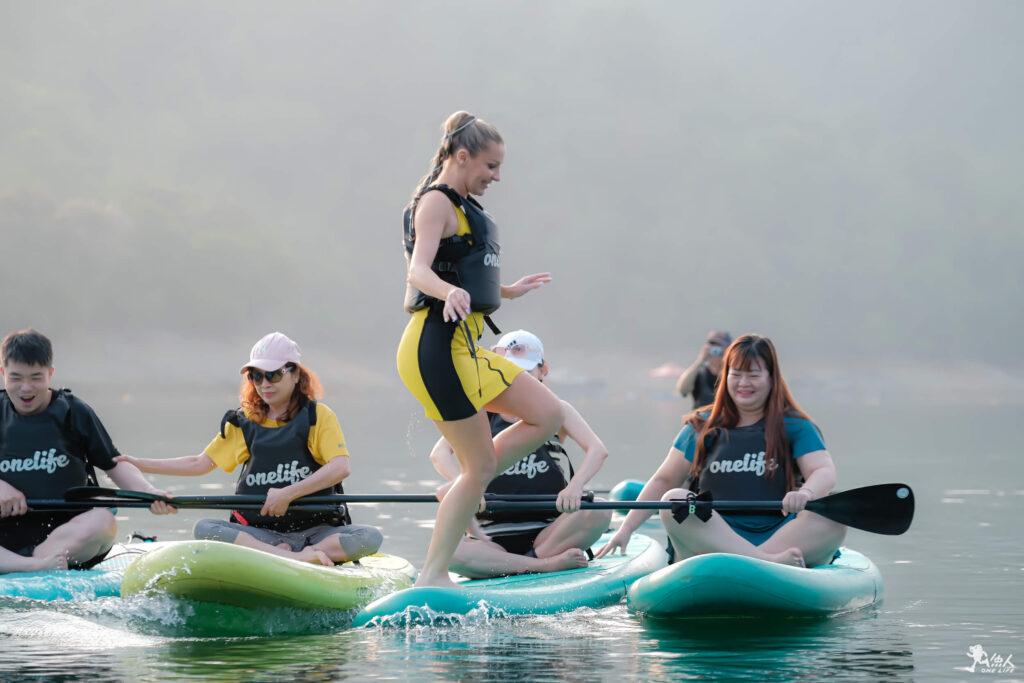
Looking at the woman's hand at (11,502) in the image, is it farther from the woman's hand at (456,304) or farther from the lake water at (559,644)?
Result: the woman's hand at (456,304)

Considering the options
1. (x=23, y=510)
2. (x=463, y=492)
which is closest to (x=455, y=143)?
(x=463, y=492)

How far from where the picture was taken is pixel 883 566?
8000 millimetres

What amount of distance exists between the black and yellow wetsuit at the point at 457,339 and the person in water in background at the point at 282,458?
4.22 ft

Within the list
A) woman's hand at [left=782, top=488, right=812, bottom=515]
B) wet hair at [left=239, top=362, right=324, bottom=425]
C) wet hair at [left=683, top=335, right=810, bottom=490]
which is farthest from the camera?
wet hair at [left=239, top=362, right=324, bottom=425]

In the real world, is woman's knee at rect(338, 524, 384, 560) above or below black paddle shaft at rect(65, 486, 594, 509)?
below

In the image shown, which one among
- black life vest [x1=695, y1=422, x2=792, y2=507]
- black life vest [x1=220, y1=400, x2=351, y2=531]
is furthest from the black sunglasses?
black life vest [x1=695, y1=422, x2=792, y2=507]

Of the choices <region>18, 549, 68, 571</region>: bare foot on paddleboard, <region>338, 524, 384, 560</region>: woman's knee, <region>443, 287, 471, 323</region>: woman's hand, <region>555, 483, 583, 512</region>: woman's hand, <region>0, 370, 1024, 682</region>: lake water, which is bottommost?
<region>0, 370, 1024, 682</region>: lake water

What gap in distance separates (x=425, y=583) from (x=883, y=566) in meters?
3.63

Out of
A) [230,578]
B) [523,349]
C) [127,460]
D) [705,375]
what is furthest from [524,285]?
[705,375]

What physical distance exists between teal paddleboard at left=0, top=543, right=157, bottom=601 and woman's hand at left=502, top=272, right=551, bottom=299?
232 centimetres

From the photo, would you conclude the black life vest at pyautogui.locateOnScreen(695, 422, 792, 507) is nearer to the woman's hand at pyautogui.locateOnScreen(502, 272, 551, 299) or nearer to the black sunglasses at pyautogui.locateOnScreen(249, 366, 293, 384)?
the woman's hand at pyautogui.locateOnScreen(502, 272, 551, 299)

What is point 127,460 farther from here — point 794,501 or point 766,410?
point 794,501

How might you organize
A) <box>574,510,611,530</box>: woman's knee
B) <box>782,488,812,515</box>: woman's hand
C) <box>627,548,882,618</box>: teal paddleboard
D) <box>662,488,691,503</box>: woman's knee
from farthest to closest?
<box>574,510,611,530</box>: woman's knee, <box>662,488,691,503</box>: woman's knee, <box>782,488,812,515</box>: woman's hand, <box>627,548,882,618</box>: teal paddleboard

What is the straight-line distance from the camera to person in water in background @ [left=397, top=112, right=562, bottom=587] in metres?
5.14
